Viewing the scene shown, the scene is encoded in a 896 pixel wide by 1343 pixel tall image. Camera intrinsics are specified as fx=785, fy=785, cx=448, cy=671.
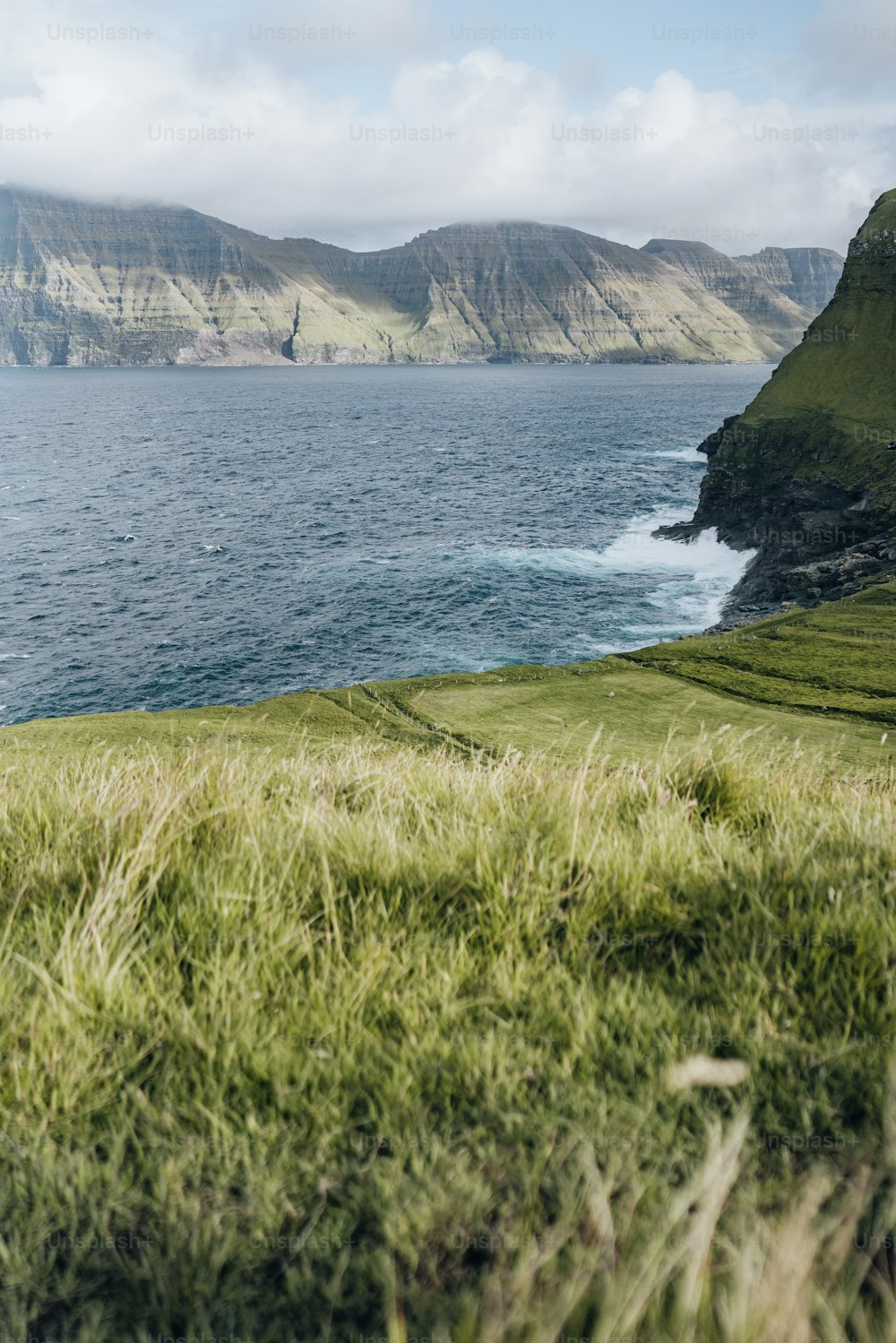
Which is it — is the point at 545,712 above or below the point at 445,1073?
below

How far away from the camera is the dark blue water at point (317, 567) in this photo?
2211 inches

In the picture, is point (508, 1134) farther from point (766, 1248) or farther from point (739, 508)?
point (739, 508)

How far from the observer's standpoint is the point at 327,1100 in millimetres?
2355

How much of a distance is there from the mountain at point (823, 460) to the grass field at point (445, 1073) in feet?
203

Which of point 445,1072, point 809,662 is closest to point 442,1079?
point 445,1072

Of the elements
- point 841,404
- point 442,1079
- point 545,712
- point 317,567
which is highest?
point 841,404

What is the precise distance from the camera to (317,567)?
7769 cm

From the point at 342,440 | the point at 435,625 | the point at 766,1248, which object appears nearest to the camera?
the point at 766,1248

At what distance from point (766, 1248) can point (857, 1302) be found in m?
0.20

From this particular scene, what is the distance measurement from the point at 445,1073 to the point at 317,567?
7722 centimetres

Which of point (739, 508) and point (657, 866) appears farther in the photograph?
point (739, 508)

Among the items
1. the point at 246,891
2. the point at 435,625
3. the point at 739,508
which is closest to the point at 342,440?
the point at 739,508

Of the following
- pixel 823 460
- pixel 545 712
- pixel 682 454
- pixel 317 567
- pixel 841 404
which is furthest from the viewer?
pixel 682 454

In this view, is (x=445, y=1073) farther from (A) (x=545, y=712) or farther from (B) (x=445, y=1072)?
(A) (x=545, y=712)
